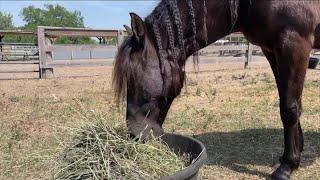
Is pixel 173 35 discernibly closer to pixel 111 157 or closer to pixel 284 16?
pixel 284 16

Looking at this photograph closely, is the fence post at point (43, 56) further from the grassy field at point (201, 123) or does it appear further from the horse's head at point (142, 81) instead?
the horse's head at point (142, 81)

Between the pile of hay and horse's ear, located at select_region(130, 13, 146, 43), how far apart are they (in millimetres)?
612

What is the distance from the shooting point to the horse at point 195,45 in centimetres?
257

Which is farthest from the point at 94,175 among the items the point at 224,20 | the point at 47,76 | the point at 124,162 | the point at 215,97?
the point at 47,76

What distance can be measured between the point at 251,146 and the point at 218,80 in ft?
16.5

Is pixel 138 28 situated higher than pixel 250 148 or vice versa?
pixel 138 28

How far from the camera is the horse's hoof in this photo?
311 centimetres

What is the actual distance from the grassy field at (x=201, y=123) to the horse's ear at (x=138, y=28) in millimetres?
533

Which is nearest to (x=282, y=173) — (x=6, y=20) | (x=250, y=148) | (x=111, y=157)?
(x=250, y=148)

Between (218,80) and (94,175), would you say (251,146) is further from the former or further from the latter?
(218,80)

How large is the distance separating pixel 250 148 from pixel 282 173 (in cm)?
84

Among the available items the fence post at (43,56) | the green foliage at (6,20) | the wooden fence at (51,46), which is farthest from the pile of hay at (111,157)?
the green foliage at (6,20)

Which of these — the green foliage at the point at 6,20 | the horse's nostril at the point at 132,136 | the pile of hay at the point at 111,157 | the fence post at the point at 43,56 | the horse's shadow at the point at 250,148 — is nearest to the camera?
the pile of hay at the point at 111,157

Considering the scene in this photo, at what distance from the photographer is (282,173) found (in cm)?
312
